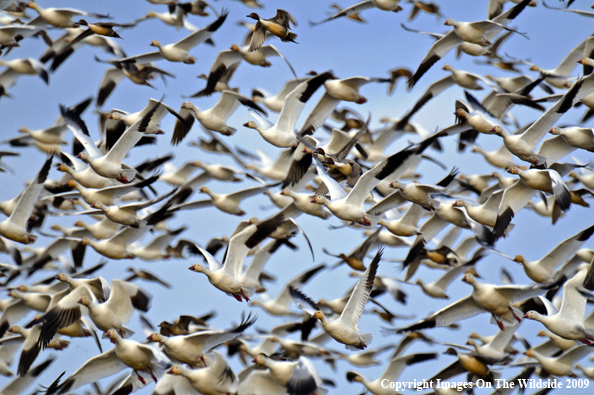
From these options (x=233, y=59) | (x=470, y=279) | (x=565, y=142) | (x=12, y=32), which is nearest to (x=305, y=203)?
(x=470, y=279)

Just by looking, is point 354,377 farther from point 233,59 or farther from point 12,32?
point 12,32

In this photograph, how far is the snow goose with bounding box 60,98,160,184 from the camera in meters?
14.0

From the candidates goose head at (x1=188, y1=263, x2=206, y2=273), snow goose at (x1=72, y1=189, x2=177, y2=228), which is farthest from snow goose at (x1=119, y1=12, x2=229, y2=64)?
goose head at (x1=188, y1=263, x2=206, y2=273)

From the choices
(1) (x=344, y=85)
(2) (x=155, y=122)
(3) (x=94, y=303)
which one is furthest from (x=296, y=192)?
(3) (x=94, y=303)

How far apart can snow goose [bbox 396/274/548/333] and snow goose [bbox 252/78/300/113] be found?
5659 millimetres

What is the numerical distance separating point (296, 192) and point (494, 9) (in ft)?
18.8

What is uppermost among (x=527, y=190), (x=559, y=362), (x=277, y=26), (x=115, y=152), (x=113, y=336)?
(x=277, y=26)

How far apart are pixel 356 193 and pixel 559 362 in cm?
466

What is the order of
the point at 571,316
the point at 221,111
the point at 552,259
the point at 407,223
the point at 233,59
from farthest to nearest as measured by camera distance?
the point at 233,59
the point at 221,111
the point at 407,223
the point at 552,259
the point at 571,316

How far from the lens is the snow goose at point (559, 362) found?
13891 mm

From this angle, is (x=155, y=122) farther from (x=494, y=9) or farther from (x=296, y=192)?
(x=494, y=9)

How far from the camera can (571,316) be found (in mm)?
12438

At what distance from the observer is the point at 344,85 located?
47.9ft

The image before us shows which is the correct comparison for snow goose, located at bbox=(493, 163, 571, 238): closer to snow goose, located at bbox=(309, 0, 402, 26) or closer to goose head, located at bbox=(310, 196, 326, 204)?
goose head, located at bbox=(310, 196, 326, 204)
